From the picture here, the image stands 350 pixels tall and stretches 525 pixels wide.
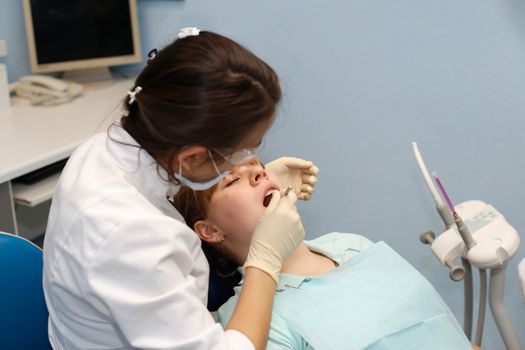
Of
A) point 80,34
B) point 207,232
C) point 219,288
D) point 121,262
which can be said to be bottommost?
point 219,288

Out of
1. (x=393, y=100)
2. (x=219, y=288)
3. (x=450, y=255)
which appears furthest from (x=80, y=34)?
(x=450, y=255)

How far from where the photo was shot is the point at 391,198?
2.16 metres

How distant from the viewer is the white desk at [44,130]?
5.93ft

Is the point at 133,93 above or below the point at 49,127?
above

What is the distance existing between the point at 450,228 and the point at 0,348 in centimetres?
102

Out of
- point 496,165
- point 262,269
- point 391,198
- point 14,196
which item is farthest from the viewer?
point 391,198

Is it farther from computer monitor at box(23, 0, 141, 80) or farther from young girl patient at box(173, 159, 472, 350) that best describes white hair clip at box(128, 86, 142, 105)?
computer monitor at box(23, 0, 141, 80)

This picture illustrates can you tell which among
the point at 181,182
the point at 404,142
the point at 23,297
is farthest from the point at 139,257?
the point at 404,142

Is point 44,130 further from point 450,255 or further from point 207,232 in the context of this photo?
point 450,255

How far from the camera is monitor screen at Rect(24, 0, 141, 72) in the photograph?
226cm

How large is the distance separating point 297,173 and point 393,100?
0.56m

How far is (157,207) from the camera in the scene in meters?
1.23

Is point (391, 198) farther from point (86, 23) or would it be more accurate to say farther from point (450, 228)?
point (86, 23)

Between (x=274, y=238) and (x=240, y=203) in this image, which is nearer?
(x=274, y=238)
